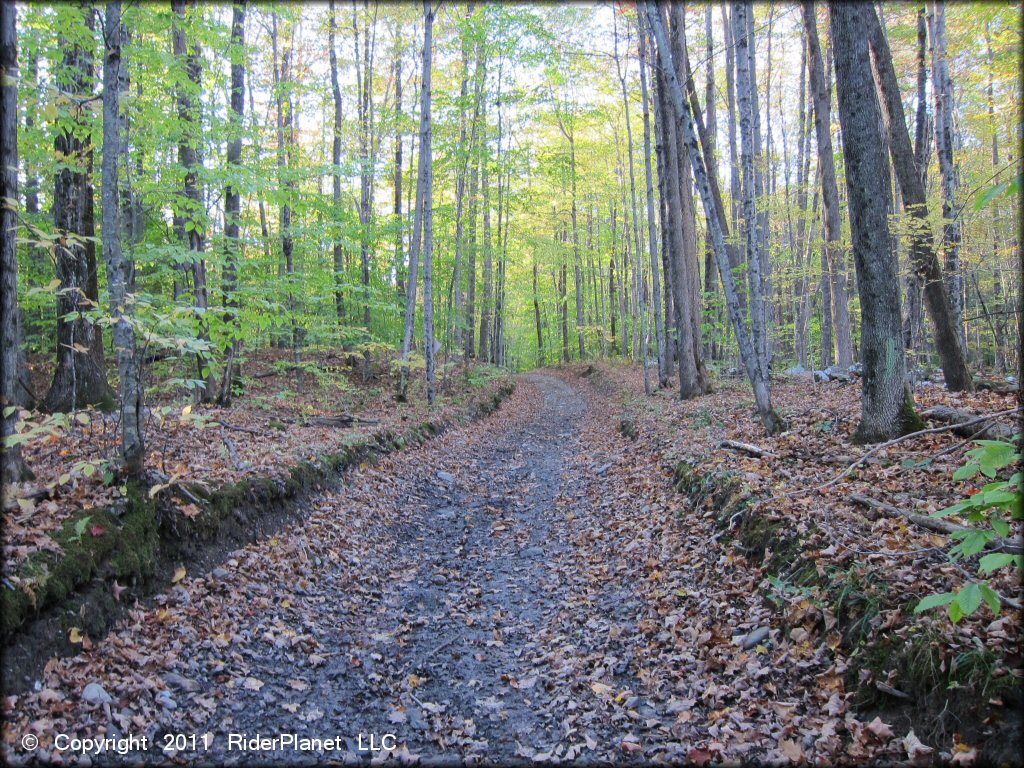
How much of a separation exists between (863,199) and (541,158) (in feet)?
51.0

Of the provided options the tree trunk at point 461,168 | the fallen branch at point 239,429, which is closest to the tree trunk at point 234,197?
the fallen branch at point 239,429

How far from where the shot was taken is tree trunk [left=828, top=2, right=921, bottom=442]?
22.5ft

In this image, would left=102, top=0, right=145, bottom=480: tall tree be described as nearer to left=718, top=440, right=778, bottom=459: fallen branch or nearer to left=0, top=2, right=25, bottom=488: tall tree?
left=0, top=2, right=25, bottom=488: tall tree

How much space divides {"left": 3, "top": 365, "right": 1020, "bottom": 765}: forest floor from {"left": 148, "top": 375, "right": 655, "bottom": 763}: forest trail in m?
0.03

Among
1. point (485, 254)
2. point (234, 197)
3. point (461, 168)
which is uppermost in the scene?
point (461, 168)

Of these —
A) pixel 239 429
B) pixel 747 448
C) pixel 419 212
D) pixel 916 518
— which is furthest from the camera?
pixel 419 212

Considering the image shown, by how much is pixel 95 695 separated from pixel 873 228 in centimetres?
907

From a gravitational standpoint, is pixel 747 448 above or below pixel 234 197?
below

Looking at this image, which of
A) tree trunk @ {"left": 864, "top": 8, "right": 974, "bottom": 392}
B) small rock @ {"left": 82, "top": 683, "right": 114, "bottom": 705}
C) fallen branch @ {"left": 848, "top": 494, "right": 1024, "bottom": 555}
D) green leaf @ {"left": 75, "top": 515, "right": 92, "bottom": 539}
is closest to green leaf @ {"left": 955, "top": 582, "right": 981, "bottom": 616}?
fallen branch @ {"left": 848, "top": 494, "right": 1024, "bottom": 555}

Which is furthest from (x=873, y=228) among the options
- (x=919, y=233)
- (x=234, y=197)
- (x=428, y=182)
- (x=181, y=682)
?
(x=234, y=197)

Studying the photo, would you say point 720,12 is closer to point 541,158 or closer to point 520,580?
point 541,158

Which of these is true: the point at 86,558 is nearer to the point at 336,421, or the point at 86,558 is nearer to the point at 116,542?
the point at 116,542

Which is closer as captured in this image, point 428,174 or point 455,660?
point 455,660

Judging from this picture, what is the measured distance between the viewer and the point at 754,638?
14.6 feet
